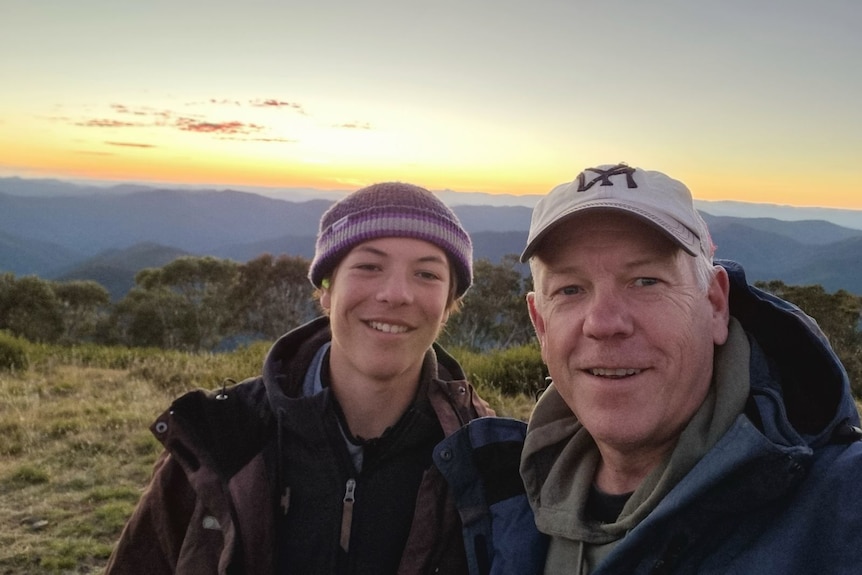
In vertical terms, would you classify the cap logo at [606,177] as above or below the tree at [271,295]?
above

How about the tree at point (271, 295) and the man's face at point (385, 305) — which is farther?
the tree at point (271, 295)

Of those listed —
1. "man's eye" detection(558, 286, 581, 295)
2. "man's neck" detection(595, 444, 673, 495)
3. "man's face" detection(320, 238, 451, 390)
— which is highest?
"man's eye" detection(558, 286, 581, 295)

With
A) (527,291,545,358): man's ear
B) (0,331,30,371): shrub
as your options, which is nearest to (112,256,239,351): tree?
(0,331,30,371): shrub

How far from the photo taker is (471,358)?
920cm

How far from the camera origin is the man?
1.42 metres

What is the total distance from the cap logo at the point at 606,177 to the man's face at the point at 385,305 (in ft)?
2.52

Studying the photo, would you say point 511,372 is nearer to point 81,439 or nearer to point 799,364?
point 81,439

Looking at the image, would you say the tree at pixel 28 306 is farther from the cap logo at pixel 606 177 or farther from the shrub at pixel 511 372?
the cap logo at pixel 606 177

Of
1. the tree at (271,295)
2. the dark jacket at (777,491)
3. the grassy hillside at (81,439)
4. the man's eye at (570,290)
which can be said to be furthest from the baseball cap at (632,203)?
the tree at (271,295)

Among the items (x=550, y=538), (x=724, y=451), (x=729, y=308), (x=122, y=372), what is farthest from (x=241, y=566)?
(x=122, y=372)

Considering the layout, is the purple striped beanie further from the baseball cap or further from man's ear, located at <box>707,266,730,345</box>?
man's ear, located at <box>707,266,730,345</box>

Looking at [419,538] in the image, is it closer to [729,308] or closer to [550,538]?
[550,538]

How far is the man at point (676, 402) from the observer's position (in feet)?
4.66

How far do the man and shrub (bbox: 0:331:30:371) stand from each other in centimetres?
965
